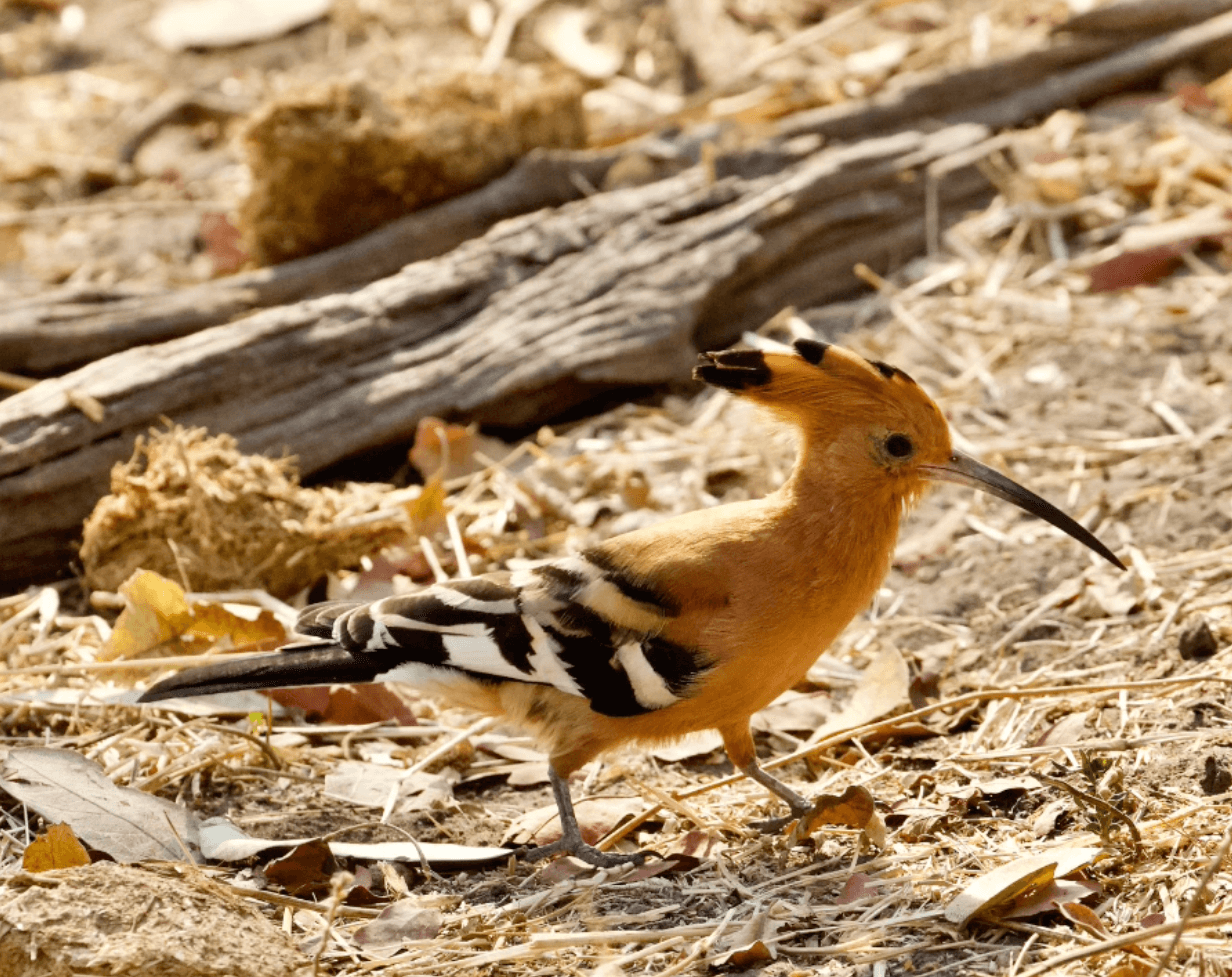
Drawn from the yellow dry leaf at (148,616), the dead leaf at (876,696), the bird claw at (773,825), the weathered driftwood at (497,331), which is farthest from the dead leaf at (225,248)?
the bird claw at (773,825)

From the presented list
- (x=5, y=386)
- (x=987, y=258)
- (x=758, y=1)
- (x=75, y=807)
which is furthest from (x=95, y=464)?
(x=758, y=1)

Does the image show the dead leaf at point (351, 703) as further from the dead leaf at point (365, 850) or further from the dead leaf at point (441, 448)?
the dead leaf at point (441, 448)

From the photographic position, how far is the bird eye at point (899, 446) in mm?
2785

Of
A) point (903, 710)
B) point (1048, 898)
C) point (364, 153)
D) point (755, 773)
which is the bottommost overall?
point (903, 710)

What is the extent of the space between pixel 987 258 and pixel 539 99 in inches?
66.9

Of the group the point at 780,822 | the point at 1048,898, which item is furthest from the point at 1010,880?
the point at 780,822

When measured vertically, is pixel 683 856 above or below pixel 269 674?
below

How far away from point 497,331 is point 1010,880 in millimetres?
2619

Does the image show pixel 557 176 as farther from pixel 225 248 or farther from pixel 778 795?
pixel 778 795

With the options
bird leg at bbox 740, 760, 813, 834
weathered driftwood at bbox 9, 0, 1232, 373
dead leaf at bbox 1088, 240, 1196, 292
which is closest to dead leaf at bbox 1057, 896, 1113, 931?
bird leg at bbox 740, 760, 813, 834

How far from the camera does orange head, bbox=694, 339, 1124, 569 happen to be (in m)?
2.77

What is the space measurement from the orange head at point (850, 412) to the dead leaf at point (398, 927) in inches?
40.6

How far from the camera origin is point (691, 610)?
8.75 feet

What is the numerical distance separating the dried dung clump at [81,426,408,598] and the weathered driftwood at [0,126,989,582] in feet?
0.70
